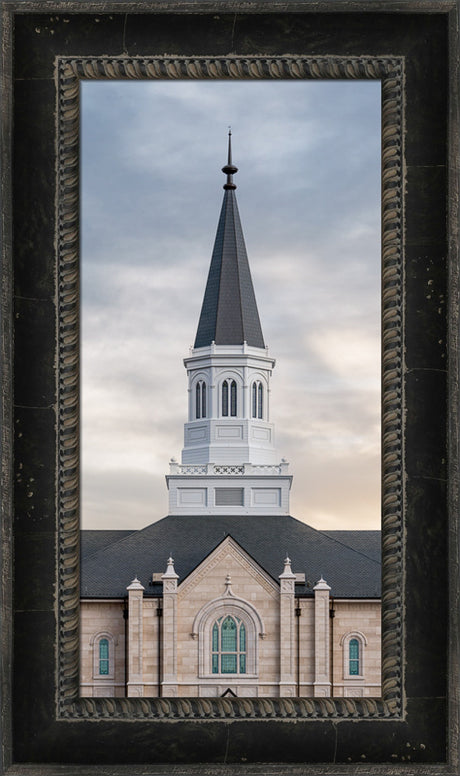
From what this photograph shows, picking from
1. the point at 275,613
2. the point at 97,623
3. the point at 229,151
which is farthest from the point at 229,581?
the point at 229,151

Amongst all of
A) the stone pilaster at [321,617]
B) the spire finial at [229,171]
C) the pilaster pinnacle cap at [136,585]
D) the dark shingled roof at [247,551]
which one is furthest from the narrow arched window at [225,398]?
the spire finial at [229,171]

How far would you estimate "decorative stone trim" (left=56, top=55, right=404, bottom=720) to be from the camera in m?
6.27

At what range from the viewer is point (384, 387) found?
6535 millimetres

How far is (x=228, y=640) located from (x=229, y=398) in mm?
4986

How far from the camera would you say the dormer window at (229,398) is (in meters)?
19.9

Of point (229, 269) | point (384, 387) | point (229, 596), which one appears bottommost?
point (229, 596)

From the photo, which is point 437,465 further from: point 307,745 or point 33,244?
point 33,244

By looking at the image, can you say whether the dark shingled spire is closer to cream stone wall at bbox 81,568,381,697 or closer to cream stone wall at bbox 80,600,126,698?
cream stone wall at bbox 80,600,126,698

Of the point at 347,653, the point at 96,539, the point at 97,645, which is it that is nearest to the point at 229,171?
the point at 96,539

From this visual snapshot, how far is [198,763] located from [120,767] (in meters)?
0.48

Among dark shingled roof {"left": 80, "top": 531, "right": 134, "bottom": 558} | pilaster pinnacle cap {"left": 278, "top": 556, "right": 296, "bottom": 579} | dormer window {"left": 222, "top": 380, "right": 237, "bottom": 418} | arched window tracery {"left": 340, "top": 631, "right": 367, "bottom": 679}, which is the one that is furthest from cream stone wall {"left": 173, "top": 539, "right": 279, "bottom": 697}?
dark shingled roof {"left": 80, "top": 531, "right": 134, "bottom": 558}

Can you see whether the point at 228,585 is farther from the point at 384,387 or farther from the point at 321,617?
the point at 384,387

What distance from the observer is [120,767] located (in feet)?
20.2

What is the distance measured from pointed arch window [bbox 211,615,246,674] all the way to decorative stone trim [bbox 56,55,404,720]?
12.7 m
